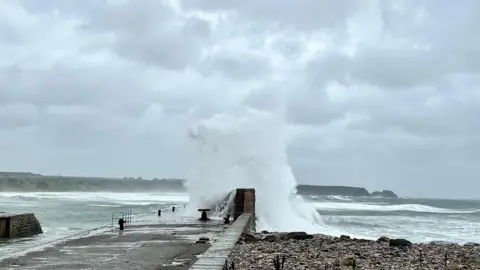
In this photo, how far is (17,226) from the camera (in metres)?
21.7

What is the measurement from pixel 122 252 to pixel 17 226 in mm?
10039

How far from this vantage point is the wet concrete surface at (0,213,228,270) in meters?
11.1

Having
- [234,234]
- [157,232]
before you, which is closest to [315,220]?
[157,232]

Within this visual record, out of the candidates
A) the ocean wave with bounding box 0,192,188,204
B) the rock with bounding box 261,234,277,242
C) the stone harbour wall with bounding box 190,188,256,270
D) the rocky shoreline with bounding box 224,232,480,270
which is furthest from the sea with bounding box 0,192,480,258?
the ocean wave with bounding box 0,192,188,204

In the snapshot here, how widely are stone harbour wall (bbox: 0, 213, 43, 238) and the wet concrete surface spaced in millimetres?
4252

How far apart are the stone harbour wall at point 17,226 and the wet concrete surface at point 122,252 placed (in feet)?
14.0

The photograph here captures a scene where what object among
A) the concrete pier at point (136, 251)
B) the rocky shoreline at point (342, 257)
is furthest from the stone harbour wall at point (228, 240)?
the rocky shoreline at point (342, 257)

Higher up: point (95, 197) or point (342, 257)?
point (95, 197)

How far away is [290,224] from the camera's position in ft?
99.5

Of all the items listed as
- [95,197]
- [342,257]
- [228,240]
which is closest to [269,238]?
[228,240]

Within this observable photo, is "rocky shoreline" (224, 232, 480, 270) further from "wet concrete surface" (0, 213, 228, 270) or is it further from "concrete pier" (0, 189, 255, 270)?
"wet concrete surface" (0, 213, 228, 270)

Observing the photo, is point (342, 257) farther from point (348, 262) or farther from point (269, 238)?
point (269, 238)

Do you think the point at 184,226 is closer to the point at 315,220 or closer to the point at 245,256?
the point at 245,256

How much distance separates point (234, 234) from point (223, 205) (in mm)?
15601
